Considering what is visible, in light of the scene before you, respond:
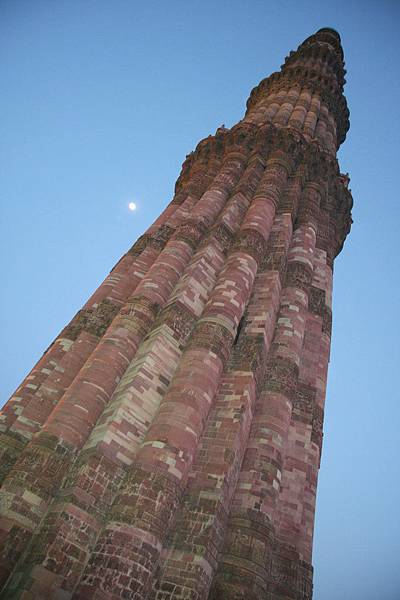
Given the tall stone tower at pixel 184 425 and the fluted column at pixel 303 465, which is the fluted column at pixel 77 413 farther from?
the fluted column at pixel 303 465

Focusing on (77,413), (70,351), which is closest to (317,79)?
(70,351)

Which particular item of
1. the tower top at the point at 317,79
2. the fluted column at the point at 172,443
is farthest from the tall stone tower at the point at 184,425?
the tower top at the point at 317,79

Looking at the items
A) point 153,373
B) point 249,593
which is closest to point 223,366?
point 153,373

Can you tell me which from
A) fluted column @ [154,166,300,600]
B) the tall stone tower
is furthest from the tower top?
fluted column @ [154,166,300,600]

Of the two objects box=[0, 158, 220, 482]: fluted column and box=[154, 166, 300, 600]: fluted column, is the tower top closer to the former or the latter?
box=[0, 158, 220, 482]: fluted column

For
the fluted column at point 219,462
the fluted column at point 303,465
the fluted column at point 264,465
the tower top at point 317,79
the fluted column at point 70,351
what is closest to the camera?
the fluted column at point 219,462

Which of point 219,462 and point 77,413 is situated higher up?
point 219,462

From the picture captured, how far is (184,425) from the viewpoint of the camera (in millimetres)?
8172

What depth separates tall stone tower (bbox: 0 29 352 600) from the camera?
6.87 metres

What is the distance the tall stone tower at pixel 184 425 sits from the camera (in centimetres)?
687

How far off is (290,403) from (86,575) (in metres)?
5.69

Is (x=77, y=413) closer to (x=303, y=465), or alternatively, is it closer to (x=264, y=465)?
(x=264, y=465)

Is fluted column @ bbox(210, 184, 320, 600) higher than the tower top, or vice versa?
the tower top

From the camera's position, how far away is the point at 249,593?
23.7ft
